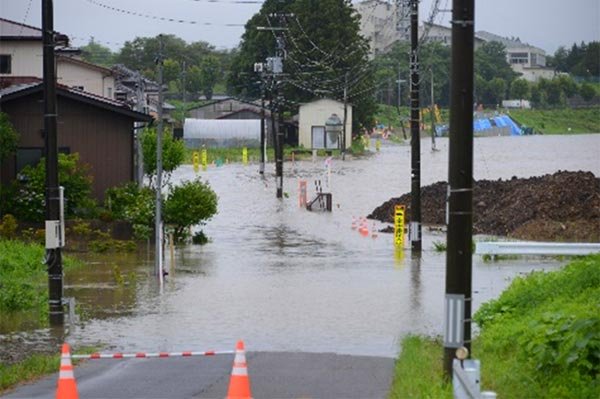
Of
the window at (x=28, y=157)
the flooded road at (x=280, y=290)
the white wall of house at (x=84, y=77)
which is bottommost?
the flooded road at (x=280, y=290)

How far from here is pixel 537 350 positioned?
1258 cm

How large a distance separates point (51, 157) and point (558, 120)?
242 ft

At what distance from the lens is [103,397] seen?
518 inches

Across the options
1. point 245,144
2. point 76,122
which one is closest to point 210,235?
point 76,122

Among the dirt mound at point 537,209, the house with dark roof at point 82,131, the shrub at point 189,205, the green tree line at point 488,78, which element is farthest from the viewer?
the green tree line at point 488,78

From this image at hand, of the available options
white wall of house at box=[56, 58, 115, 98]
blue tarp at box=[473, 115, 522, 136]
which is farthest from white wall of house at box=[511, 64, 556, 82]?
white wall of house at box=[56, 58, 115, 98]

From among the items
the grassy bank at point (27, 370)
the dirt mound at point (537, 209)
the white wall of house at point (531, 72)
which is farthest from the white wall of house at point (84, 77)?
the grassy bank at point (27, 370)

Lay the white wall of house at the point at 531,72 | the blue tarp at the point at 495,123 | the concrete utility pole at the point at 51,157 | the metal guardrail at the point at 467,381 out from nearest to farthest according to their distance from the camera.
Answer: the metal guardrail at the point at 467,381 → the concrete utility pole at the point at 51,157 → the white wall of house at the point at 531,72 → the blue tarp at the point at 495,123

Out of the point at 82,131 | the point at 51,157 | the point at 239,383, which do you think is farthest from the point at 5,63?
the point at 239,383

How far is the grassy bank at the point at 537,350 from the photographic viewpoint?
1208 centimetres

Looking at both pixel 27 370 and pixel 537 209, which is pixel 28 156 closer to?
pixel 537 209

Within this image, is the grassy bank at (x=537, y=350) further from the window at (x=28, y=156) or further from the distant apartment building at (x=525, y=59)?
the distant apartment building at (x=525, y=59)

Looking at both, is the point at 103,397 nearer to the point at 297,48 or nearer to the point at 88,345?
the point at 88,345

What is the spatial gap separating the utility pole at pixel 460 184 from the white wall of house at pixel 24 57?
128ft
